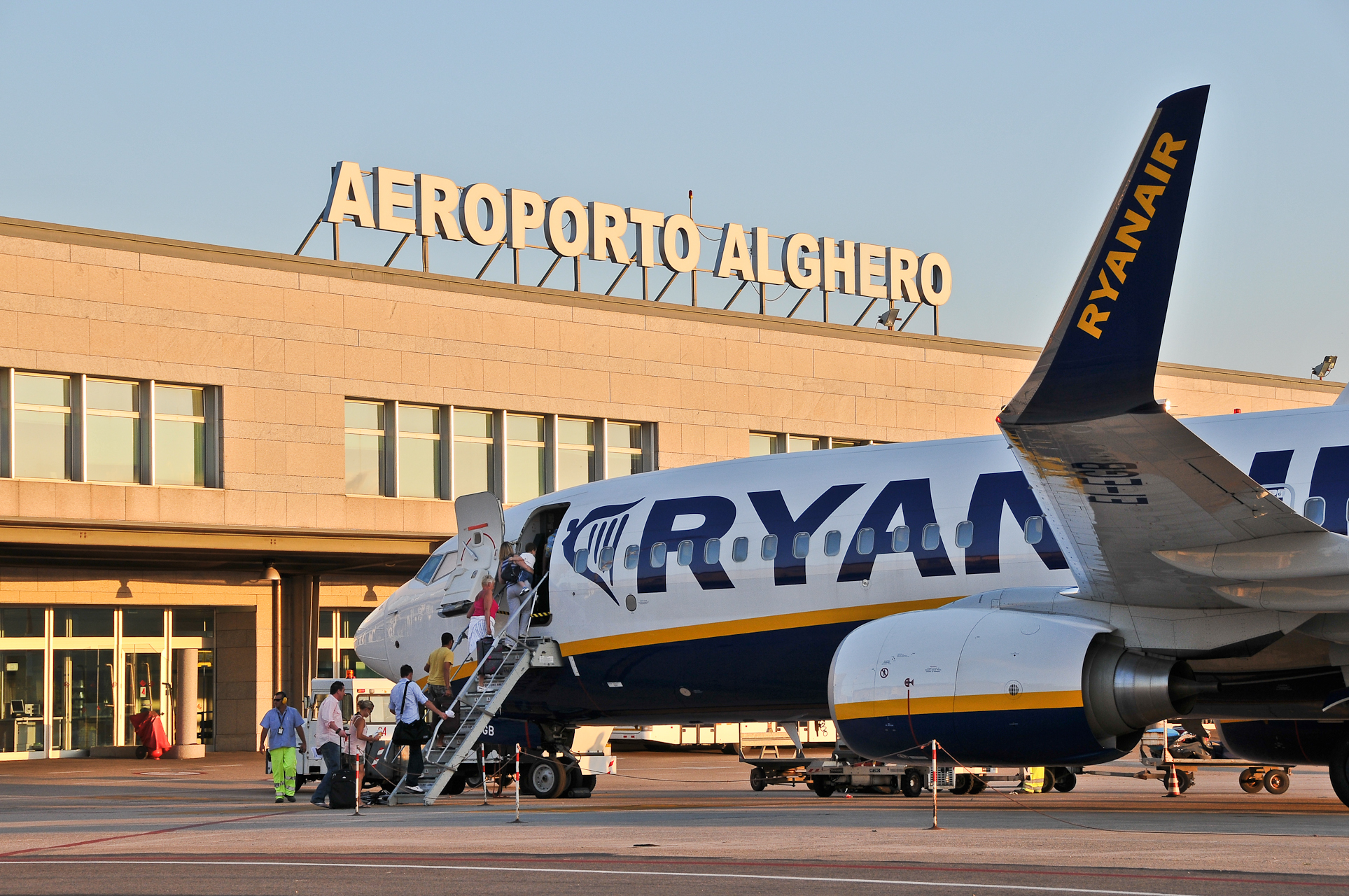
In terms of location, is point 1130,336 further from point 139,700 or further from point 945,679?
point 139,700

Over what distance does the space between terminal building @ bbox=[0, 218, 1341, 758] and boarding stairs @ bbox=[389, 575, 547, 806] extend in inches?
574

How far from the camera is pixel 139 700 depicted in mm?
36062

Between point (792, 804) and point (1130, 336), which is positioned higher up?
point (1130, 336)

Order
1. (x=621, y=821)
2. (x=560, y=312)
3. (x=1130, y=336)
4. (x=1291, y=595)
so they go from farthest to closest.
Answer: (x=560, y=312) → (x=621, y=821) → (x=1291, y=595) → (x=1130, y=336)

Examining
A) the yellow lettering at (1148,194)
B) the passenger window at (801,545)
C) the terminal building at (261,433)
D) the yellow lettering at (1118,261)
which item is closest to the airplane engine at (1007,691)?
the passenger window at (801,545)

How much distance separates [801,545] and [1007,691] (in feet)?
11.9

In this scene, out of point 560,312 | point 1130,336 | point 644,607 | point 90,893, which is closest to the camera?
point 90,893

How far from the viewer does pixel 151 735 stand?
115 feet

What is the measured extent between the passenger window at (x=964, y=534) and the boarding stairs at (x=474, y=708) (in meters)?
5.58

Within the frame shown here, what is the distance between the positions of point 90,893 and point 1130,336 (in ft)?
24.8

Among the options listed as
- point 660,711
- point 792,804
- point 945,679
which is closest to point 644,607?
point 660,711

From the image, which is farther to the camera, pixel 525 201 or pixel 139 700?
pixel 525 201

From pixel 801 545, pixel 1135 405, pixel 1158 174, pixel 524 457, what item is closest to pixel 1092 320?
pixel 1135 405

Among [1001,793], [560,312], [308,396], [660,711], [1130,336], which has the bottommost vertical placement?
[1001,793]
